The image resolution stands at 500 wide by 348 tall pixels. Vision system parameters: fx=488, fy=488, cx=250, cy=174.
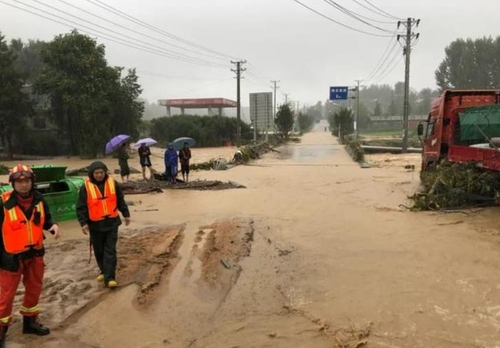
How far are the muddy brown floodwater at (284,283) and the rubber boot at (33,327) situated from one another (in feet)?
0.25

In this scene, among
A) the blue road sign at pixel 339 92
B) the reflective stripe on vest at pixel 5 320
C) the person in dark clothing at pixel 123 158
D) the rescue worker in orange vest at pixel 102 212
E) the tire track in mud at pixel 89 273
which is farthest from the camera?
the blue road sign at pixel 339 92

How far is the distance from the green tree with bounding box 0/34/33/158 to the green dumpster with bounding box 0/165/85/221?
104 feet

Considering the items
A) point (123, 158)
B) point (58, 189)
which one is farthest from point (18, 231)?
point (123, 158)

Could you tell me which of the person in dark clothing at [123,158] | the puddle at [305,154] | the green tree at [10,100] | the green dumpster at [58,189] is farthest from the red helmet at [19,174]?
the green tree at [10,100]

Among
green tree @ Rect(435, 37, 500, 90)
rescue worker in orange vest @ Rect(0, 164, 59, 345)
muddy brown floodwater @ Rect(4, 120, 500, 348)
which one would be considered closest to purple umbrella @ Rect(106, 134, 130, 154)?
muddy brown floodwater @ Rect(4, 120, 500, 348)

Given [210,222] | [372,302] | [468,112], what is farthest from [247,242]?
[468,112]

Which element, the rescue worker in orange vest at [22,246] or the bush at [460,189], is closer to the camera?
the rescue worker in orange vest at [22,246]

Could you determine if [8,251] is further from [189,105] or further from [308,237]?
[189,105]

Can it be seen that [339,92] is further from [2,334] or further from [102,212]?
[2,334]

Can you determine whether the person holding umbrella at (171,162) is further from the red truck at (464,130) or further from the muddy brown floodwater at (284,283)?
the red truck at (464,130)

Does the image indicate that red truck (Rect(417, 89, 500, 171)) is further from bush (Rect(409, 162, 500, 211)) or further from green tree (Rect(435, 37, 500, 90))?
green tree (Rect(435, 37, 500, 90))

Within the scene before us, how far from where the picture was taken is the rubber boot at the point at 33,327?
4645 mm

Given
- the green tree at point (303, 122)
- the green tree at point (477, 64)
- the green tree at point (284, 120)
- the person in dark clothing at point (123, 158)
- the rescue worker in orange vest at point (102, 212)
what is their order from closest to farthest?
the rescue worker in orange vest at point (102, 212) → the person in dark clothing at point (123, 158) → the green tree at point (284, 120) → the green tree at point (477, 64) → the green tree at point (303, 122)

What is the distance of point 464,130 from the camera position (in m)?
12.0
